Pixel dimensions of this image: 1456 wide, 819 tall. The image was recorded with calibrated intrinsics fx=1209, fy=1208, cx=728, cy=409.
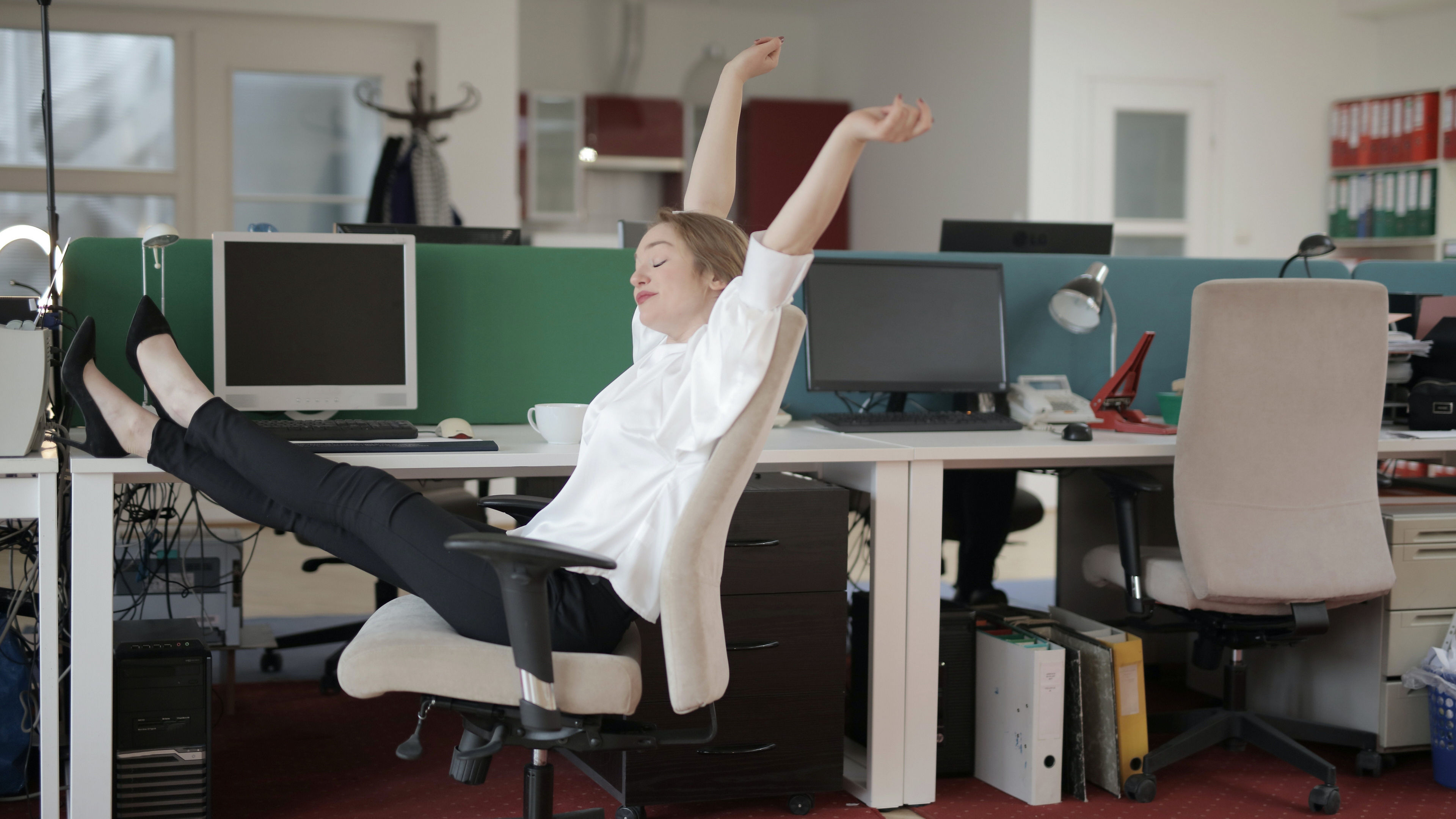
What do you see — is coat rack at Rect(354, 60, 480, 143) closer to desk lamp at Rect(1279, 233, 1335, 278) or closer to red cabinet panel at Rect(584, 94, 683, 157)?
red cabinet panel at Rect(584, 94, 683, 157)

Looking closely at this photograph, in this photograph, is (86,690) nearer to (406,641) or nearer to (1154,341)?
(406,641)

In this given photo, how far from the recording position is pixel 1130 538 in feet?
7.82

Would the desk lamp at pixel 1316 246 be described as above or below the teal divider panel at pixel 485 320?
above

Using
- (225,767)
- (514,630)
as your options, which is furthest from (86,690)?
(514,630)

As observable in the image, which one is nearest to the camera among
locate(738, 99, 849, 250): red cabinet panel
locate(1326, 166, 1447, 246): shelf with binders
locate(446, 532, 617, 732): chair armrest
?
locate(446, 532, 617, 732): chair armrest

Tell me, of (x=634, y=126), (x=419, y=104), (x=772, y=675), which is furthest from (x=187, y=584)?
(x=634, y=126)

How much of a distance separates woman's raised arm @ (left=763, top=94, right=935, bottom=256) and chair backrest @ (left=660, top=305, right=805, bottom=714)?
96 mm

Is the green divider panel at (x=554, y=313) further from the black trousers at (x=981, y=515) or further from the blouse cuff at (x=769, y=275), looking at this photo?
the blouse cuff at (x=769, y=275)

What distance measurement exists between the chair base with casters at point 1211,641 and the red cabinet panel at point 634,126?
15.3ft

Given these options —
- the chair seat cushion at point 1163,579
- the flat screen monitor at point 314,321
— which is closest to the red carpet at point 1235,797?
the chair seat cushion at point 1163,579

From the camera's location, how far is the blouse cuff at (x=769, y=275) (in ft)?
4.95

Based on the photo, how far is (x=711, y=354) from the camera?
5.11 ft

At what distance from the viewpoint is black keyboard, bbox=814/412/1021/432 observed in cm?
255

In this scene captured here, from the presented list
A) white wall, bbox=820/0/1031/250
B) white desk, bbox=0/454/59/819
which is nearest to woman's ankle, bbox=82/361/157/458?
white desk, bbox=0/454/59/819
